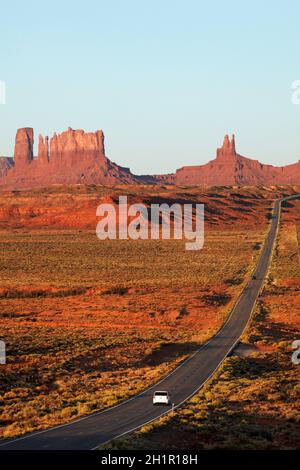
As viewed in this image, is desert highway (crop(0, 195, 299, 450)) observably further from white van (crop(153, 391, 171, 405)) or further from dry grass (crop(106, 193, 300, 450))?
dry grass (crop(106, 193, 300, 450))

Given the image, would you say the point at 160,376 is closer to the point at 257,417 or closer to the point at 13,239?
the point at 257,417

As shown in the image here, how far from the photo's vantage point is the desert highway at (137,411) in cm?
2475

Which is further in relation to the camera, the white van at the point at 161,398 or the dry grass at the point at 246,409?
the white van at the point at 161,398

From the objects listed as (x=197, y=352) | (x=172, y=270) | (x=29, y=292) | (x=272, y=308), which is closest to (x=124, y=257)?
(x=172, y=270)

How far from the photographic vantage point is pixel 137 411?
29.4 metres

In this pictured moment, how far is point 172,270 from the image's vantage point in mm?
88125

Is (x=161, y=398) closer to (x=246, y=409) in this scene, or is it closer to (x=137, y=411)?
(x=137, y=411)

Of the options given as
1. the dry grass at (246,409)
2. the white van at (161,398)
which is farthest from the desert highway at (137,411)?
the dry grass at (246,409)

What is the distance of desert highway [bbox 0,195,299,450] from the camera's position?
24750 mm

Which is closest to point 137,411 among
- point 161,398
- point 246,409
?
point 161,398

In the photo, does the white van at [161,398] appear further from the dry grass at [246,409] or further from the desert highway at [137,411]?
the dry grass at [246,409]

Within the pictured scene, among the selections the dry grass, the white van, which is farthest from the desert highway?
the dry grass

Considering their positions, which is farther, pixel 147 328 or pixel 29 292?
pixel 29 292
